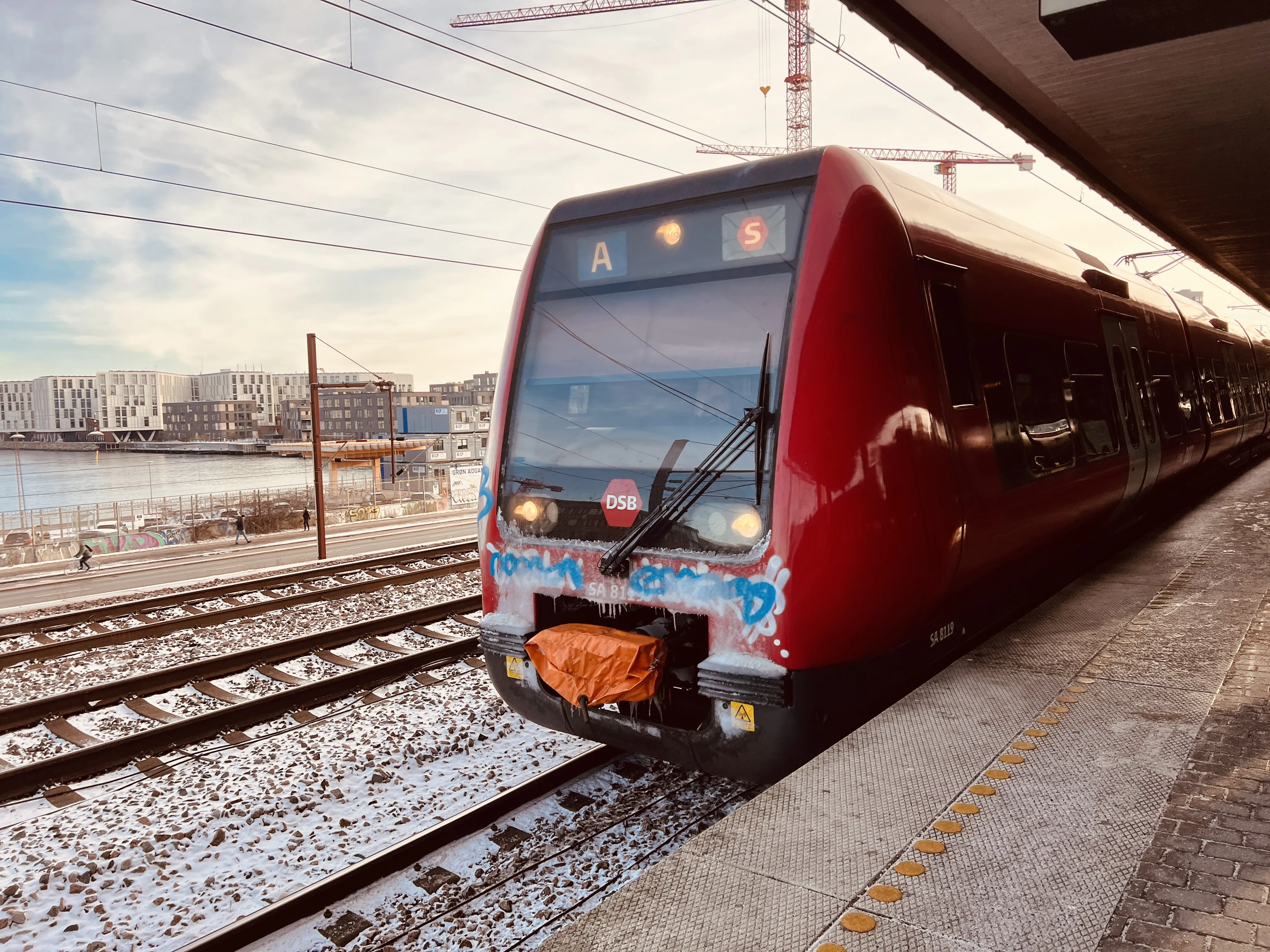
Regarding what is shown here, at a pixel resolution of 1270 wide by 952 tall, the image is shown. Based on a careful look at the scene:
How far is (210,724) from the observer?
6.74 m

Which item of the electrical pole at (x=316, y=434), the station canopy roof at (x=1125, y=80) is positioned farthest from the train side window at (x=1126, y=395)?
the electrical pole at (x=316, y=434)

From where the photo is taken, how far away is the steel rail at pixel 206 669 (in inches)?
287

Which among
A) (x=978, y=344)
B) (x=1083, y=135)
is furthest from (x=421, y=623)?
(x=1083, y=135)

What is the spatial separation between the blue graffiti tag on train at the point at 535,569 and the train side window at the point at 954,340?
222 centimetres

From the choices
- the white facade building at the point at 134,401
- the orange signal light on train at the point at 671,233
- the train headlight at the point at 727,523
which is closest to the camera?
the train headlight at the point at 727,523

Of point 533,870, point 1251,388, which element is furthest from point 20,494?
point 1251,388

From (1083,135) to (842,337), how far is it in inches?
352

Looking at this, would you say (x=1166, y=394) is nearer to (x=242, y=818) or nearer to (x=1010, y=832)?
(x=1010, y=832)

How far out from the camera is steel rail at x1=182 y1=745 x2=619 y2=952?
12.9ft

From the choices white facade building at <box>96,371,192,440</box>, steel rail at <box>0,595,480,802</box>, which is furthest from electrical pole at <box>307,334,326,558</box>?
white facade building at <box>96,371,192,440</box>

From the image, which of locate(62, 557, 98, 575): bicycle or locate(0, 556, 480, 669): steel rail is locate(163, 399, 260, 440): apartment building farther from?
Answer: locate(0, 556, 480, 669): steel rail

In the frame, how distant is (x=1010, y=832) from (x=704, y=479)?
75.6 inches

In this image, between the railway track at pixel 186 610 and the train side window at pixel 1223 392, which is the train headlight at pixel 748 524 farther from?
the train side window at pixel 1223 392

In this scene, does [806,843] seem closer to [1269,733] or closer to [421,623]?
[1269,733]
